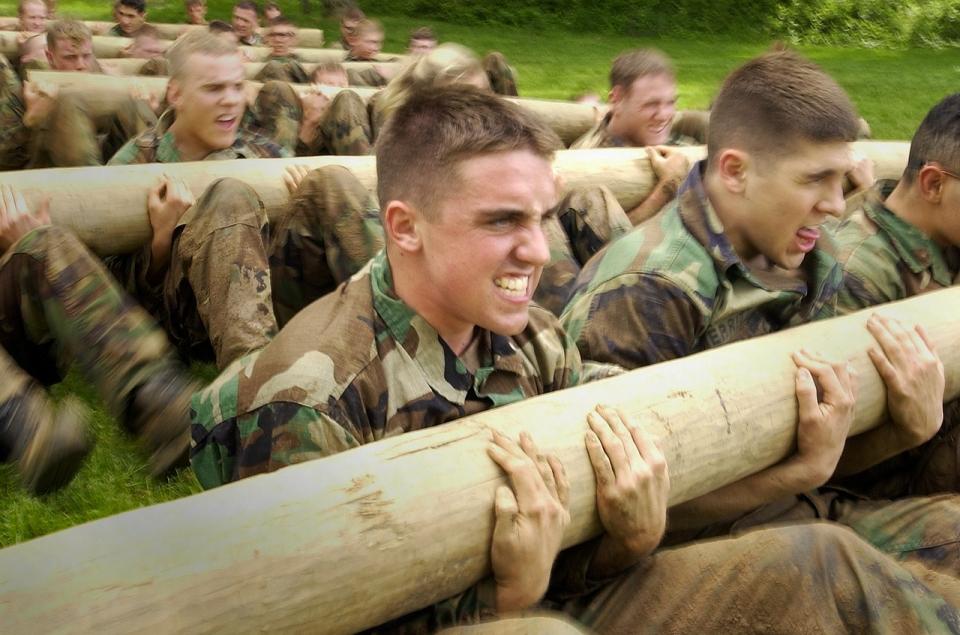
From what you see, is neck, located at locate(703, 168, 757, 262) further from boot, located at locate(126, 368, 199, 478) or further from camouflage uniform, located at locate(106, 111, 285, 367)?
boot, located at locate(126, 368, 199, 478)

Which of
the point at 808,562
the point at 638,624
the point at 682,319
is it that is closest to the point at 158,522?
the point at 638,624

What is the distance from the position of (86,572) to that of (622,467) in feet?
3.37

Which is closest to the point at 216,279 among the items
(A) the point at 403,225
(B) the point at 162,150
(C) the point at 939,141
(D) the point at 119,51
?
(A) the point at 403,225

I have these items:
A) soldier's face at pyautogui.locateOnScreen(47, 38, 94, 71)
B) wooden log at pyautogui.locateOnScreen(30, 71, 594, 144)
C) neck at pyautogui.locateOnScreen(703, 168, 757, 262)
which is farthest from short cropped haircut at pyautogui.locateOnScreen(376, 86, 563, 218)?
soldier's face at pyautogui.locateOnScreen(47, 38, 94, 71)

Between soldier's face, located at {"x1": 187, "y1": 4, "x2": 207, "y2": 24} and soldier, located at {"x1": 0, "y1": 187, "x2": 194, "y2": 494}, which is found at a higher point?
soldier, located at {"x1": 0, "y1": 187, "x2": 194, "y2": 494}

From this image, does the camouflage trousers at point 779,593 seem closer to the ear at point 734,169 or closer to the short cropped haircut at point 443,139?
the short cropped haircut at point 443,139

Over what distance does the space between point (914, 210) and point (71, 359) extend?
2646 mm

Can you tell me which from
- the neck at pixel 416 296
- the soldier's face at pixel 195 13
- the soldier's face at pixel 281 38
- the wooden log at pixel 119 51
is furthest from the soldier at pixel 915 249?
the soldier's face at pixel 195 13

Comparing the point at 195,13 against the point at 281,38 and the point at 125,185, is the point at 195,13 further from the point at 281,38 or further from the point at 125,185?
the point at 125,185

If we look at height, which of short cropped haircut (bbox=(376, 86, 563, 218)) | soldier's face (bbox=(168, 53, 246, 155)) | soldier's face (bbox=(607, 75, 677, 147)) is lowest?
soldier's face (bbox=(607, 75, 677, 147))

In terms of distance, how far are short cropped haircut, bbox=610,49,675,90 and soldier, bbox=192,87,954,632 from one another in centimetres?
349

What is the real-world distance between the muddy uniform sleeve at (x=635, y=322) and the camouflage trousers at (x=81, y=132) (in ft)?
10.9

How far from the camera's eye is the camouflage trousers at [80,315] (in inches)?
123

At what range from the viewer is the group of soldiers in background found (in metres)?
2.26
